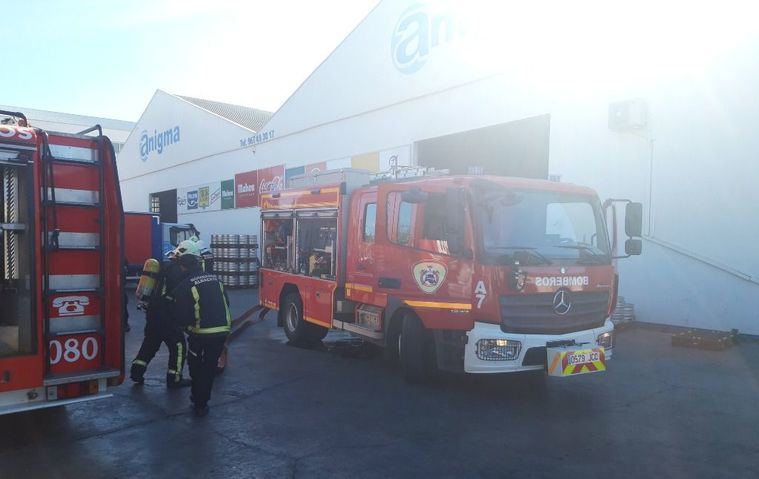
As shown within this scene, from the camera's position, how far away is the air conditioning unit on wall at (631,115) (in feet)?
36.1

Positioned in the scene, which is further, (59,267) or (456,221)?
(456,221)

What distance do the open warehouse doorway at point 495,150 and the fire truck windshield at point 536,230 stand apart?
7337 mm

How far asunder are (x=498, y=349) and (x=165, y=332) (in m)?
3.88

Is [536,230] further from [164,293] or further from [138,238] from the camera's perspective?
[138,238]

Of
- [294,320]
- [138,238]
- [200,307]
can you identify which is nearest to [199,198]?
[138,238]

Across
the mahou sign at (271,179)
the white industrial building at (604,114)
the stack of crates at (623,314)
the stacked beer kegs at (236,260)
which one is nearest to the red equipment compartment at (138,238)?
the stacked beer kegs at (236,260)

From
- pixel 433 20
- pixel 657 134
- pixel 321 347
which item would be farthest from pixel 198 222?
pixel 657 134

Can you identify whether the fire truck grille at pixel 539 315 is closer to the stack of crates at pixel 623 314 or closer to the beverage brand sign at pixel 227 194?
the stack of crates at pixel 623 314

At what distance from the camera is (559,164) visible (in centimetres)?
1245

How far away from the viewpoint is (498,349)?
6137 mm

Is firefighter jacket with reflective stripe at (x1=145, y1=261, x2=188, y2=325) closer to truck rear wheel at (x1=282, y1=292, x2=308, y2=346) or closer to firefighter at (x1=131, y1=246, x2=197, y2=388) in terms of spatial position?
firefighter at (x1=131, y1=246, x2=197, y2=388)

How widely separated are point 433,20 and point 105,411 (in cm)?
1182

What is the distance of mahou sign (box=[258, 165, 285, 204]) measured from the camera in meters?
20.7

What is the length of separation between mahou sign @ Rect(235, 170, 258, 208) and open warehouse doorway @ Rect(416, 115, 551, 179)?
27.7 ft
